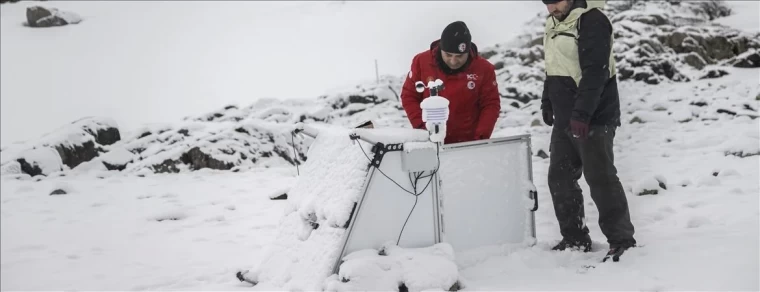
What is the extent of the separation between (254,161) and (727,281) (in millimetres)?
7199

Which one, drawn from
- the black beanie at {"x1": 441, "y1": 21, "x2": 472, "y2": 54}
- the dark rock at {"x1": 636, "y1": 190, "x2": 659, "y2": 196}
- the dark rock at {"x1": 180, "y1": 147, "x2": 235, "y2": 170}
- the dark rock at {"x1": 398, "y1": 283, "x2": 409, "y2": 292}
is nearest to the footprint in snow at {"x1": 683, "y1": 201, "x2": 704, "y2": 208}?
the dark rock at {"x1": 636, "y1": 190, "x2": 659, "y2": 196}

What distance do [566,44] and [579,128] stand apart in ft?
1.68

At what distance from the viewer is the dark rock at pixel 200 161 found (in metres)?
8.70

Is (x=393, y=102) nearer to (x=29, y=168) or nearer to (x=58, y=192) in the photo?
(x=29, y=168)

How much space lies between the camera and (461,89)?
149 inches

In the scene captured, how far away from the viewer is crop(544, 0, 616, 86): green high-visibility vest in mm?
3305

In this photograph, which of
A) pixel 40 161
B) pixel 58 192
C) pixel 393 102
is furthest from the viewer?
pixel 393 102

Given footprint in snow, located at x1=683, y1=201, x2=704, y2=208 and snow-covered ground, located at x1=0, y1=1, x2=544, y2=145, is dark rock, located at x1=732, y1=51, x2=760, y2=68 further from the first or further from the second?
footprint in snow, located at x1=683, y1=201, x2=704, y2=208

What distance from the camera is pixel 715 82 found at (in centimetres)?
1102

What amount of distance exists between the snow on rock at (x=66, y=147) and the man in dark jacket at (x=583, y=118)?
25.3 ft

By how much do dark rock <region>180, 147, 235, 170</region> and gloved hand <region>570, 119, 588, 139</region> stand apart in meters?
6.40

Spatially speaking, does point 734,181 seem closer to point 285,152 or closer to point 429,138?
point 429,138

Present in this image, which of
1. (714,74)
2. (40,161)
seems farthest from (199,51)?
(714,74)

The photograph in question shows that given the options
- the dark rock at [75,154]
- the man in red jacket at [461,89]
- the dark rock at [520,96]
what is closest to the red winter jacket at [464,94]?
the man in red jacket at [461,89]
